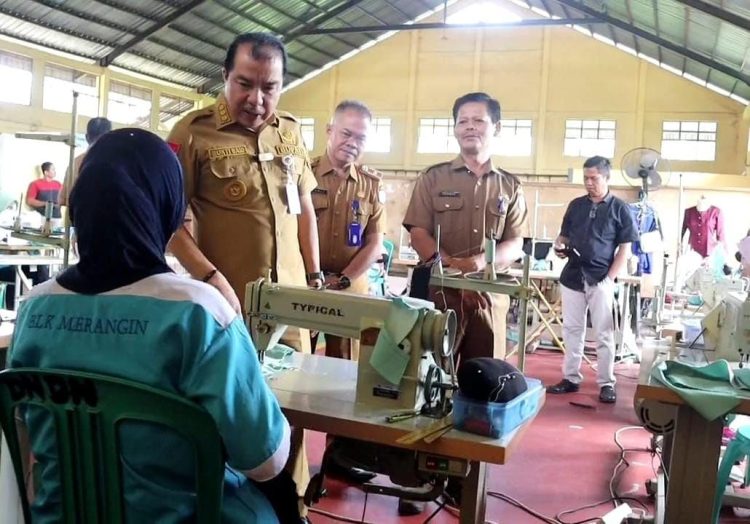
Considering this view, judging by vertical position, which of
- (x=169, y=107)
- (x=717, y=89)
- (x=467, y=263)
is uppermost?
(x=717, y=89)

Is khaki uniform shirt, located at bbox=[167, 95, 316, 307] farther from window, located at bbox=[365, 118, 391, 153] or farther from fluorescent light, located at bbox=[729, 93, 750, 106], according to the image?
window, located at bbox=[365, 118, 391, 153]

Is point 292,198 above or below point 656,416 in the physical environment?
above

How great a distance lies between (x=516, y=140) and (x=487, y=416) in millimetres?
12903

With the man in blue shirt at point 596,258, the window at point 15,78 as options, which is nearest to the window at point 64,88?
the window at point 15,78

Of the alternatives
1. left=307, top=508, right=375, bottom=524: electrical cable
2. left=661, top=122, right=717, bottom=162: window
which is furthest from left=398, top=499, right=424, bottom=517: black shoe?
left=661, top=122, right=717, bottom=162: window

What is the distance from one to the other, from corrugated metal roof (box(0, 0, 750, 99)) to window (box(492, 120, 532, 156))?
211cm

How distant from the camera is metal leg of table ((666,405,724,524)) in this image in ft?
6.28

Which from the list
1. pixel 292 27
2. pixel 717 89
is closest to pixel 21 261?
pixel 292 27

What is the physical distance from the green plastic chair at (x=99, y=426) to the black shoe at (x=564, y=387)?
3.99 m

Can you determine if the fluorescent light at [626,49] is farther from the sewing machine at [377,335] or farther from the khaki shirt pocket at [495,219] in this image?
the sewing machine at [377,335]

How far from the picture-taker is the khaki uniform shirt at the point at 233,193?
6.94 ft

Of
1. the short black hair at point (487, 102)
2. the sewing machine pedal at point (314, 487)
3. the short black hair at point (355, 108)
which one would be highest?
the short black hair at point (355, 108)

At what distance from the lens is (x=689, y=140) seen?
42.4 ft

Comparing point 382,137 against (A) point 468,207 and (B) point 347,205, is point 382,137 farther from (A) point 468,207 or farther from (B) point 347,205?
(A) point 468,207
